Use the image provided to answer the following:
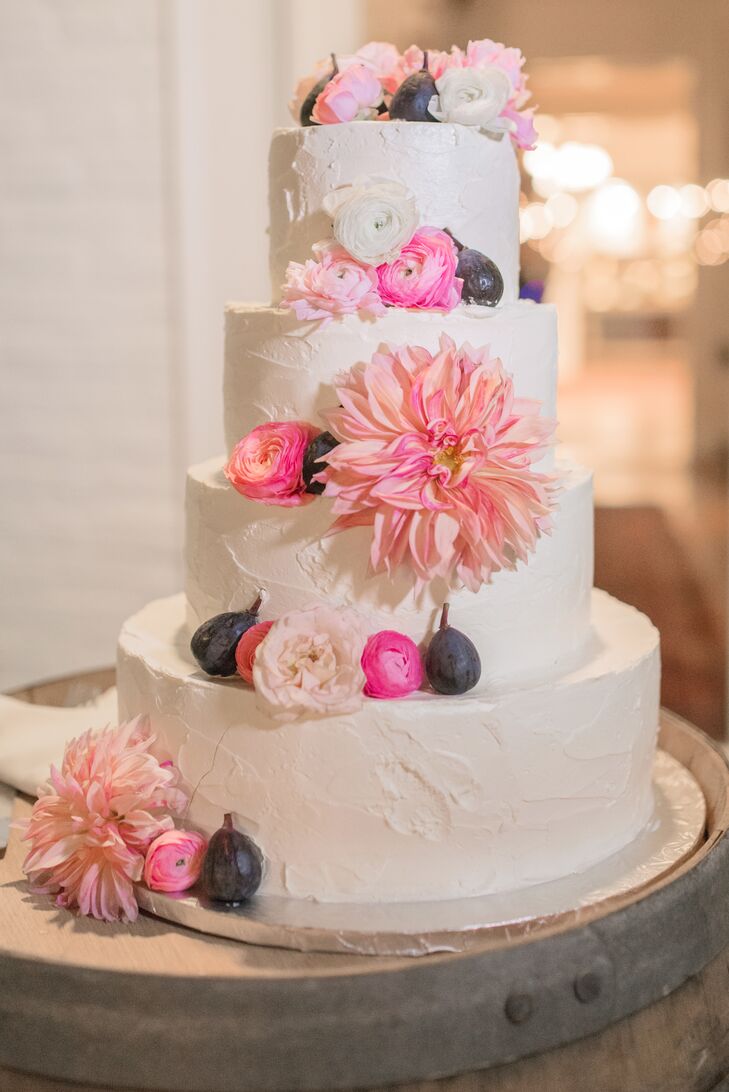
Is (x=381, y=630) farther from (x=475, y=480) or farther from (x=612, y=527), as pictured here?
(x=612, y=527)

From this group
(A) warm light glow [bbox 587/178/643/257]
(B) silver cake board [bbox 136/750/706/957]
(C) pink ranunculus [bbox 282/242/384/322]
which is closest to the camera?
(B) silver cake board [bbox 136/750/706/957]

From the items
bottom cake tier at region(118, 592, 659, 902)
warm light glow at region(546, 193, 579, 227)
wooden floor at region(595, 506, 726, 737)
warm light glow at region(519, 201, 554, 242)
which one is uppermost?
warm light glow at region(546, 193, 579, 227)

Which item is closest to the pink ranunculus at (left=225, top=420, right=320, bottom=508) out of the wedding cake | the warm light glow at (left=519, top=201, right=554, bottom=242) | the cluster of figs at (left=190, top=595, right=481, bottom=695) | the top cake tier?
the wedding cake

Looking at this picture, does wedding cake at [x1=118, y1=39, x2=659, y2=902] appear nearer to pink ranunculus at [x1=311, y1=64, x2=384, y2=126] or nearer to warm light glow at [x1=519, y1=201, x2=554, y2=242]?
pink ranunculus at [x1=311, y1=64, x2=384, y2=126]

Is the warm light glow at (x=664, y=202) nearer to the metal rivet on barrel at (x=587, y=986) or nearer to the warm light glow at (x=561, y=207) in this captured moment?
the warm light glow at (x=561, y=207)

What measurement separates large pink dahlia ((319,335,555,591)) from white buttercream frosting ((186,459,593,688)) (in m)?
0.06

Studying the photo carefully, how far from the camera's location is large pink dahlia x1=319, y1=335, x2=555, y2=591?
1223 mm

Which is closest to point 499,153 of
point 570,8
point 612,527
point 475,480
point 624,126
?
point 475,480

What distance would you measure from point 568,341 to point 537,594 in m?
9.22

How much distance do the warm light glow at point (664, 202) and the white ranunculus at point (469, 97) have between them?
951 cm

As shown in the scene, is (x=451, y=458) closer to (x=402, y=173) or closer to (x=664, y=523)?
(x=402, y=173)

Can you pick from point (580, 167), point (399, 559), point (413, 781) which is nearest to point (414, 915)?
point (413, 781)

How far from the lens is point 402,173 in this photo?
137cm

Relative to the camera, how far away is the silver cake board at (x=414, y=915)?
1.21 metres
